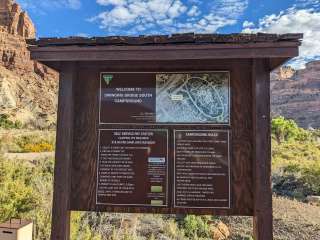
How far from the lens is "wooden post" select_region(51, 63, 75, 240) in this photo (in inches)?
134

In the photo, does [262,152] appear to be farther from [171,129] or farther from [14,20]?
[14,20]

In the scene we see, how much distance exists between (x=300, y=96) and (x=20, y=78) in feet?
209

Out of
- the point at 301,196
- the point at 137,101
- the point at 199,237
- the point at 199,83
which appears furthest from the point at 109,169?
the point at 301,196

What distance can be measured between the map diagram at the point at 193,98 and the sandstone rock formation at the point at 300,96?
246ft

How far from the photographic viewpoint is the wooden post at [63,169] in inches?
134

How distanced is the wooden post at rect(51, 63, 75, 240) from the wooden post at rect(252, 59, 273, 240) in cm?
160

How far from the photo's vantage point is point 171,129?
134 inches

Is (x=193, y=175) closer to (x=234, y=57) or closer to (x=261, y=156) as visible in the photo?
(x=261, y=156)

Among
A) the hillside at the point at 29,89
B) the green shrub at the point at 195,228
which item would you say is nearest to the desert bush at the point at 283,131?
the hillside at the point at 29,89

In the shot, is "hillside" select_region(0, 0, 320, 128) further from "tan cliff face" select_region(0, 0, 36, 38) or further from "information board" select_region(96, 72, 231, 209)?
"information board" select_region(96, 72, 231, 209)

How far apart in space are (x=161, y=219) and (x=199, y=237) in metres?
0.84

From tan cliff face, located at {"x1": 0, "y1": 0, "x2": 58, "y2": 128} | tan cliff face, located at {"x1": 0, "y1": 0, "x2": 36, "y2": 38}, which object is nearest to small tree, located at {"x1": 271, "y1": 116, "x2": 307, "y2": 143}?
tan cliff face, located at {"x1": 0, "y1": 0, "x2": 58, "y2": 128}

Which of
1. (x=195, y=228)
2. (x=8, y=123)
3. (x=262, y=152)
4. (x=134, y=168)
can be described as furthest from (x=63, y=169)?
(x=8, y=123)

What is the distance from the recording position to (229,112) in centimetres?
341
